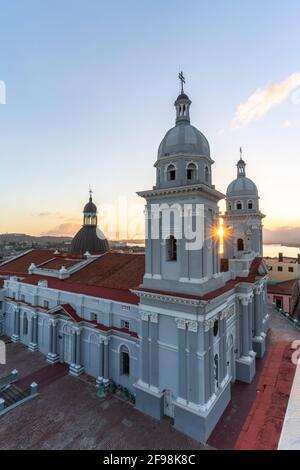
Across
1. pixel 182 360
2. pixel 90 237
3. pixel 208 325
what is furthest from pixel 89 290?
pixel 90 237

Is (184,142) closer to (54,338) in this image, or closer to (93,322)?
(93,322)

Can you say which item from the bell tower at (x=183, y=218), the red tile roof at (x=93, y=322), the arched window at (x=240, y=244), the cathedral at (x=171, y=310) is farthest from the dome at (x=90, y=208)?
the bell tower at (x=183, y=218)

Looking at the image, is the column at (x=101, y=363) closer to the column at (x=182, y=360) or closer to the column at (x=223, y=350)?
the column at (x=182, y=360)

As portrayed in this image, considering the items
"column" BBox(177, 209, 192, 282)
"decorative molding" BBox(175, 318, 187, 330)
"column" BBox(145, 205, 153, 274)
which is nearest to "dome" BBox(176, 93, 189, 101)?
"column" BBox(145, 205, 153, 274)

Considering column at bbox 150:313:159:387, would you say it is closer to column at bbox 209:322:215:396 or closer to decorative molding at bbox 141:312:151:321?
decorative molding at bbox 141:312:151:321

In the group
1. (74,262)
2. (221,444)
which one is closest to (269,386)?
(221,444)

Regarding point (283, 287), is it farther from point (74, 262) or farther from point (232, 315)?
point (74, 262)
